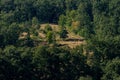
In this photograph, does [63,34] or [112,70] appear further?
[63,34]

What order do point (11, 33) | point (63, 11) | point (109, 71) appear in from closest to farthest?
point (109, 71) < point (11, 33) < point (63, 11)

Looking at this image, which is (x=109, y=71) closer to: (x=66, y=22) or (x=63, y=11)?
(x=66, y=22)

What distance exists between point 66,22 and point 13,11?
16858 millimetres

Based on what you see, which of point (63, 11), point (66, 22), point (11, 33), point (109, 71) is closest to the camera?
point (109, 71)

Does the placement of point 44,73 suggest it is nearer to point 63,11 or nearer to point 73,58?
point 73,58

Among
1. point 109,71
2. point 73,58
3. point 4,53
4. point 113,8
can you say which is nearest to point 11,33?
point 4,53

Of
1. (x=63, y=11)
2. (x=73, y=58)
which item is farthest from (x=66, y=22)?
(x=73, y=58)

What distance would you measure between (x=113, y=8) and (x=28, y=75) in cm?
5085

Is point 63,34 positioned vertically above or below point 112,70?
below

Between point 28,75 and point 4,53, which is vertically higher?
point 4,53

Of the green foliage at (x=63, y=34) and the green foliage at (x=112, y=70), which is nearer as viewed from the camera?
the green foliage at (x=112, y=70)

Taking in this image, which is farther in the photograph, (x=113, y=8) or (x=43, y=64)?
(x=113, y=8)

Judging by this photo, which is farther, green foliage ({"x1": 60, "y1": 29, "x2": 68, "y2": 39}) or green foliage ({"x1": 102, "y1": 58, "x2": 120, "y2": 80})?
green foliage ({"x1": 60, "y1": 29, "x2": 68, "y2": 39})

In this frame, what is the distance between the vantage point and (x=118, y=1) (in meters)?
91.4
